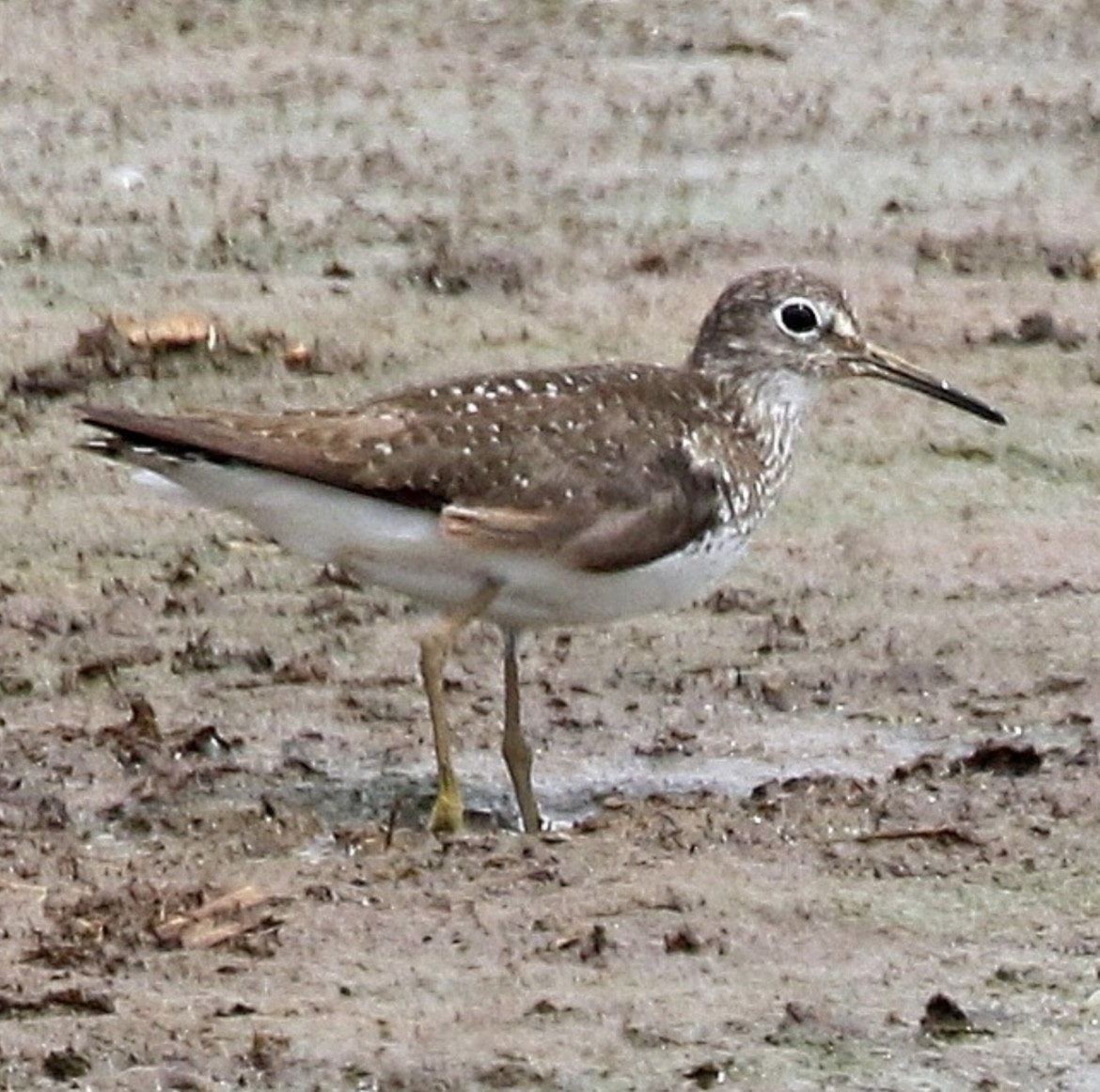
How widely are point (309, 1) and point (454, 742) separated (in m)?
6.98

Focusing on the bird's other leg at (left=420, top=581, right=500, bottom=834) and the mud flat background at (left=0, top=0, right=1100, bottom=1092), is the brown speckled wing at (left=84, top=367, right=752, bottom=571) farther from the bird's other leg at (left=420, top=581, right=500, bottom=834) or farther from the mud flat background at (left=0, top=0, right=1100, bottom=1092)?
the mud flat background at (left=0, top=0, right=1100, bottom=1092)

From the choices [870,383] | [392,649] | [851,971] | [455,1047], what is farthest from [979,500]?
[455,1047]

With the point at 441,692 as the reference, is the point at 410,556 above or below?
above

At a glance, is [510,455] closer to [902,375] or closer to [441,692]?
[441,692]

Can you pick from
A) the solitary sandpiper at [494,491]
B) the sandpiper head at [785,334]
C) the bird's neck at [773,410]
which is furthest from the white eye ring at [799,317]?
the solitary sandpiper at [494,491]

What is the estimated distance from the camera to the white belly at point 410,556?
816 centimetres

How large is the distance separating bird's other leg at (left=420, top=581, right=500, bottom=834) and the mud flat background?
153mm

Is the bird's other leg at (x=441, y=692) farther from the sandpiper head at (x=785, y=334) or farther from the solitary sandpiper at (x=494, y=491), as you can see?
the sandpiper head at (x=785, y=334)

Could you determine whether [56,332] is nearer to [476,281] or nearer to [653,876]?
[476,281]

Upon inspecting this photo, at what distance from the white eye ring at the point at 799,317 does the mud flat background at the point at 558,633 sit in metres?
0.82

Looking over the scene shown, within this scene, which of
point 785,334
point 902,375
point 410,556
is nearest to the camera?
point 410,556

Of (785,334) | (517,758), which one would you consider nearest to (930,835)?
(517,758)

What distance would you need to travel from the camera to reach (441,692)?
329 inches

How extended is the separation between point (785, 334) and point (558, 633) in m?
1.03
